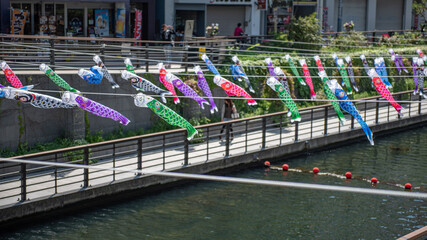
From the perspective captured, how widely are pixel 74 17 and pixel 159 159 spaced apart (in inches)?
545

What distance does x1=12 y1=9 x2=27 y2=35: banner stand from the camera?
27.3 m

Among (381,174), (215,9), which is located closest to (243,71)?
(381,174)

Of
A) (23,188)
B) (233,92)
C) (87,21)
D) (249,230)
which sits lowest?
(249,230)

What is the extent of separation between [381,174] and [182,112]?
7.18m

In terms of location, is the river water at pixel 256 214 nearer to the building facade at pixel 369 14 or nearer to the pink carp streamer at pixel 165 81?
the pink carp streamer at pixel 165 81

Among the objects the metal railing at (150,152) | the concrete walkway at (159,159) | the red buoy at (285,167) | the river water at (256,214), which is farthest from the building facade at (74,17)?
the river water at (256,214)

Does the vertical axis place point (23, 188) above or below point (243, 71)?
below

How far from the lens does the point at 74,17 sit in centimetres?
3059

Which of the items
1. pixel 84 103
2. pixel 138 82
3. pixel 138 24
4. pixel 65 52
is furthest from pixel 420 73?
pixel 84 103

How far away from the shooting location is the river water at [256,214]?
15.1 m

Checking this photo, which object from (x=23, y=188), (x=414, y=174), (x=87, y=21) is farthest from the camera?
(x=87, y=21)

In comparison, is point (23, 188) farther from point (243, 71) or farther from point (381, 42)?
point (381, 42)

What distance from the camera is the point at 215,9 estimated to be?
38000mm

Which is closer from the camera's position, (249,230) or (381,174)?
(249,230)
